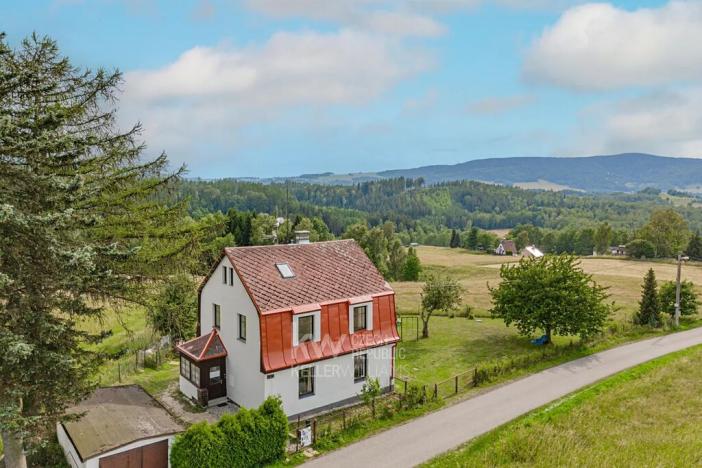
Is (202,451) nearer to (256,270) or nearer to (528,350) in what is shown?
(256,270)

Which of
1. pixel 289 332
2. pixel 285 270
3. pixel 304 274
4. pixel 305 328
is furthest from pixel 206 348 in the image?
pixel 304 274

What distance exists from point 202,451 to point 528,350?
883 inches

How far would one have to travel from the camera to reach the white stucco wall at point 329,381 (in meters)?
20.5

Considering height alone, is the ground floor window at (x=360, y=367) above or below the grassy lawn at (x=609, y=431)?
above

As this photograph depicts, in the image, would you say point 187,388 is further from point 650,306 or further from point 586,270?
point 586,270

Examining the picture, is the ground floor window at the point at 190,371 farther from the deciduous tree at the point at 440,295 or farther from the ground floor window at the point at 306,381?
the deciduous tree at the point at 440,295

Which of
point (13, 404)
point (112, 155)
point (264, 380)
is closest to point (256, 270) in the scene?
point (264, 380)

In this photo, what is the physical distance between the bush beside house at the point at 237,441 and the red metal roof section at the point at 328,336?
103 inches

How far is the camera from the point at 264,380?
1988 centimetres

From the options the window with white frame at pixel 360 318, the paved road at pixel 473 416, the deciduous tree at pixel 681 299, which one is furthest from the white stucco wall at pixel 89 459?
the deciduous tree at pixel 681 299

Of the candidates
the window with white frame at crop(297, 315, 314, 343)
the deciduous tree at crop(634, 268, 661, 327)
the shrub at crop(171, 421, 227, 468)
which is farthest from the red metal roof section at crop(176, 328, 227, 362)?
the deciduous tree at crop(634, 268, 661, 327)

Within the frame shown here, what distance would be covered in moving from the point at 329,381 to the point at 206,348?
5.90 m

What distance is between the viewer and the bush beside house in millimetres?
15906

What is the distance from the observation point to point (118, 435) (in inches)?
645
